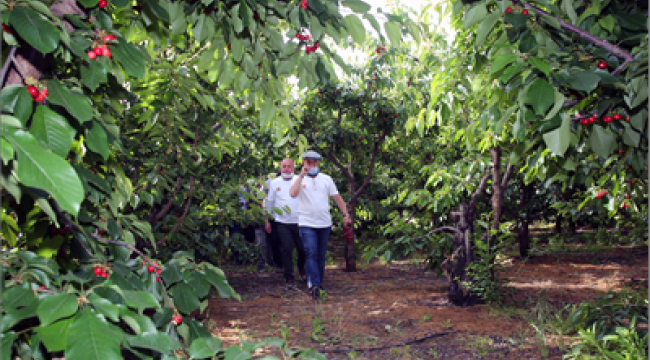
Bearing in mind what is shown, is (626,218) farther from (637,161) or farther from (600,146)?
(600,146)

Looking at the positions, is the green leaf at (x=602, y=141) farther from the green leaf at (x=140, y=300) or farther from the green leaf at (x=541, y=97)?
the green leaf at (x=140, y=300)

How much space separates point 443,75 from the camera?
316 cm

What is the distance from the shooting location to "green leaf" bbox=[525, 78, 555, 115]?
5.38 ft

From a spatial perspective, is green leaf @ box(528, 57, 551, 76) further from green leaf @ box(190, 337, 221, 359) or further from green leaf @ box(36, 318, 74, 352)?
green leaf @ box(36, 318, 74, 352)

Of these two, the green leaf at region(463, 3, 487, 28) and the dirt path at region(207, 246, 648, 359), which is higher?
→ the green leaf at region(463, 3, 487, 28)

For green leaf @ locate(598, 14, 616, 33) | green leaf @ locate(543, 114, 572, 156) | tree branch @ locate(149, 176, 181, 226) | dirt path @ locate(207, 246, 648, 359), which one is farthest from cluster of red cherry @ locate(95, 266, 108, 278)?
dirt path @ locate(207, 246, 648, 359)

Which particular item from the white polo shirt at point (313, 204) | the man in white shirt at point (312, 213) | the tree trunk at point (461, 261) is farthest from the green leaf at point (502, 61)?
the white polo shirt at point (313, 204)

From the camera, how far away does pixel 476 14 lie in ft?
6.38

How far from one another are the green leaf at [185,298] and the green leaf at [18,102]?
65 centimetres

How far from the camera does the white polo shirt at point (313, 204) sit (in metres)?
5.62

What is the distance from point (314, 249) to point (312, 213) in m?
0.45

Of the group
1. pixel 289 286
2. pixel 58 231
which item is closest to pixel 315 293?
pixel 289 286

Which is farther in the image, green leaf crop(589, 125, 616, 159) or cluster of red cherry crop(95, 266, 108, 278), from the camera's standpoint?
green leaf crop(589, 125, 616, 159)

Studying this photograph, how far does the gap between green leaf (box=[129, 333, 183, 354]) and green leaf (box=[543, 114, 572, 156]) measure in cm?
153
